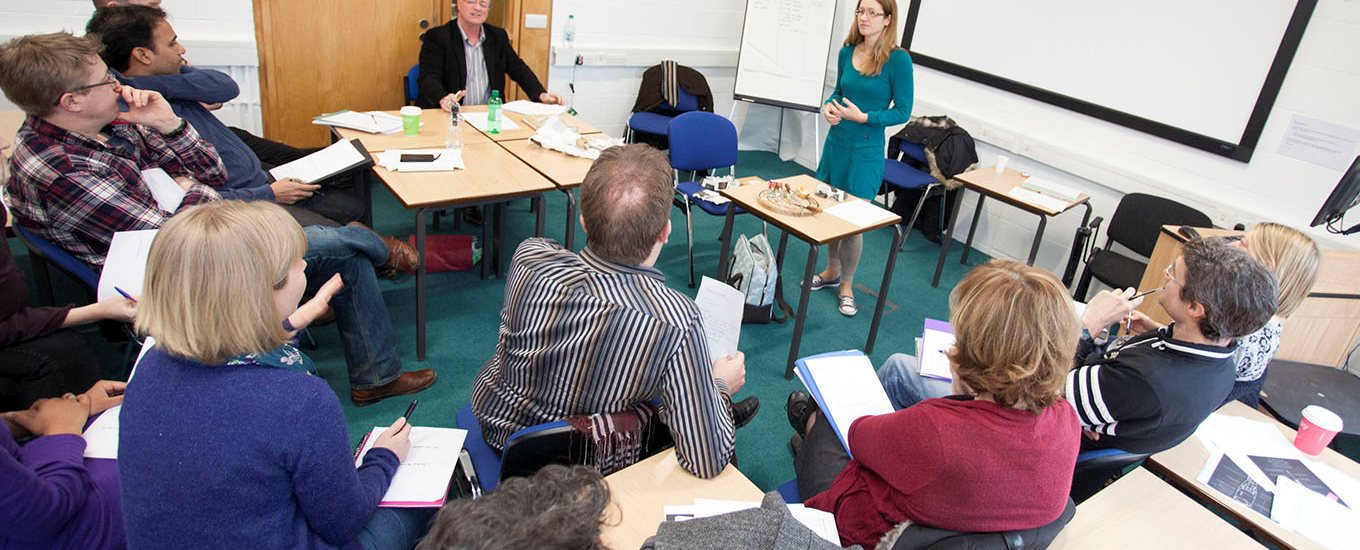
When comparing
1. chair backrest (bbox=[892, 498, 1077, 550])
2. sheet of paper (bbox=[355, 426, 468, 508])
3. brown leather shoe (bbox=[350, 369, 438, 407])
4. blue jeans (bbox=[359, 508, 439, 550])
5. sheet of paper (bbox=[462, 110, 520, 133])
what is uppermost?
sheet of paper (bbox=[462, 110, 520, 133])

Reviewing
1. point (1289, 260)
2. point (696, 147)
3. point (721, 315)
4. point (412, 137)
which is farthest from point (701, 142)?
point (1289, 260)

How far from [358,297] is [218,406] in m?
1.47

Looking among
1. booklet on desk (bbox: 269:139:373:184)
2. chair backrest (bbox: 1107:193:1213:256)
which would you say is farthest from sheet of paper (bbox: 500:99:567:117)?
chair backrest (bbox: 1107:193:1213:256)

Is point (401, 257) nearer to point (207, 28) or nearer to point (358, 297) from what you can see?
point (358, 297)

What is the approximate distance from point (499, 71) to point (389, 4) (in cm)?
95

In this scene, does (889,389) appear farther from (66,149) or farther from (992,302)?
(66,149)

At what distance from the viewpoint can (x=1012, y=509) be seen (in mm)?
1292

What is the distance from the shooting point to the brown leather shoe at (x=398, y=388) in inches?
103

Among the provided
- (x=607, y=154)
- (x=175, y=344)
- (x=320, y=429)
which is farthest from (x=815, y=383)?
(x=175, y=344)

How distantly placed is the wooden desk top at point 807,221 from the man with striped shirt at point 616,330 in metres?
1.42

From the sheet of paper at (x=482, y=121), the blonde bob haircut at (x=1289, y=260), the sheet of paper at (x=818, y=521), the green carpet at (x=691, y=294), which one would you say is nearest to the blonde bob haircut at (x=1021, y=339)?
the sheet of paper at (x=818, y=521)

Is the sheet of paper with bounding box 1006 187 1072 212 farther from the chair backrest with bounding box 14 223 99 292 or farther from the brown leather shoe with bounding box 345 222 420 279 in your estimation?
the chair backrest with bounding box 14 223 99 292

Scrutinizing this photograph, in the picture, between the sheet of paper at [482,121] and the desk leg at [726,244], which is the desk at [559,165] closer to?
the sheet of paper at [482,121]

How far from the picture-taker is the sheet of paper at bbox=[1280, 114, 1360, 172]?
330 cm
